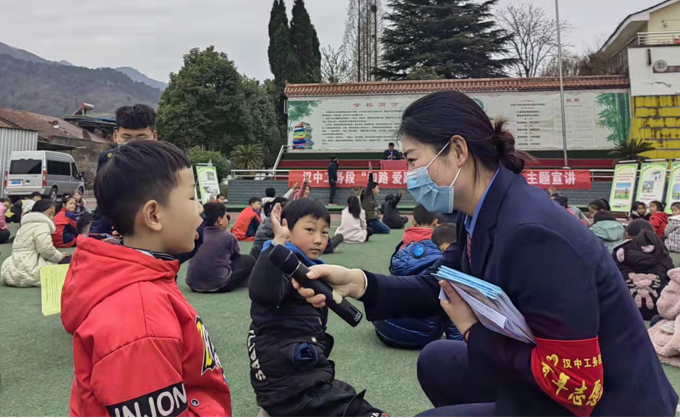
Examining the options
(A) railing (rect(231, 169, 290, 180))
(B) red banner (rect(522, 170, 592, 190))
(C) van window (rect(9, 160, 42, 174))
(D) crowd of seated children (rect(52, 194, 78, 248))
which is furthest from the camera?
(A) railing (rect(231, 169, 290, 180))

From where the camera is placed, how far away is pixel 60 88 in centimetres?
11106

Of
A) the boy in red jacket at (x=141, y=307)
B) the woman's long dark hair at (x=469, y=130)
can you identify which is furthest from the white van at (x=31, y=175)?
the woman's long dark hair at (x=469, y=130)

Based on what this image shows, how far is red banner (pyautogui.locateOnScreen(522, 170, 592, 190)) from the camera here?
14516 mm

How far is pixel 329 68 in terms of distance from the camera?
30.5m

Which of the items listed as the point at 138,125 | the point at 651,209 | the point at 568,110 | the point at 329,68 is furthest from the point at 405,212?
the point at 329,68

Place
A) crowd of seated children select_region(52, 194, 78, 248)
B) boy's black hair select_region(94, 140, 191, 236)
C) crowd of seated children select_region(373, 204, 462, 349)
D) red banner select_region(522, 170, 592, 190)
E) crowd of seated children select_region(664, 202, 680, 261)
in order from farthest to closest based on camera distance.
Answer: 1. red banner select_region(522, 170, 592, 190)
2. crowd of seated children select_region(52, 194, 78, 248)
3. crowd of seated children select_region(664, 202, 680, 261)
4. crowd of seated children select_region(373, 204, 462, 349)
5. boy's black hair select_region(94, 140, 191, 236)

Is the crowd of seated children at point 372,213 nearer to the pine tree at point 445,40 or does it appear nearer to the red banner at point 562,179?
the red banner at point 562,179

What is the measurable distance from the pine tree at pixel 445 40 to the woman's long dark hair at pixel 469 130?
23770mm

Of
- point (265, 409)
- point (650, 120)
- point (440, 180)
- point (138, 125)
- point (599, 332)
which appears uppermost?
point (650, 120)

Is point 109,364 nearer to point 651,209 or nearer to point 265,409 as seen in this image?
point 265,409

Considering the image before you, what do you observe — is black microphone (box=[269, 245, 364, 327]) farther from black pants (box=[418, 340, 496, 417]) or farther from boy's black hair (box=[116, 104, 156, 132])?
boy's black hair (box=[116, 104, 156, 132])

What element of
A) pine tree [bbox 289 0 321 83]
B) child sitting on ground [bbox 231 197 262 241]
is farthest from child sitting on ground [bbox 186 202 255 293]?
pine tree [bbox 289 0 321 83]

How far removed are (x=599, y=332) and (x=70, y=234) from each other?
871 centimetres

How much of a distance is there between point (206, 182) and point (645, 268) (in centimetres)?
1172
